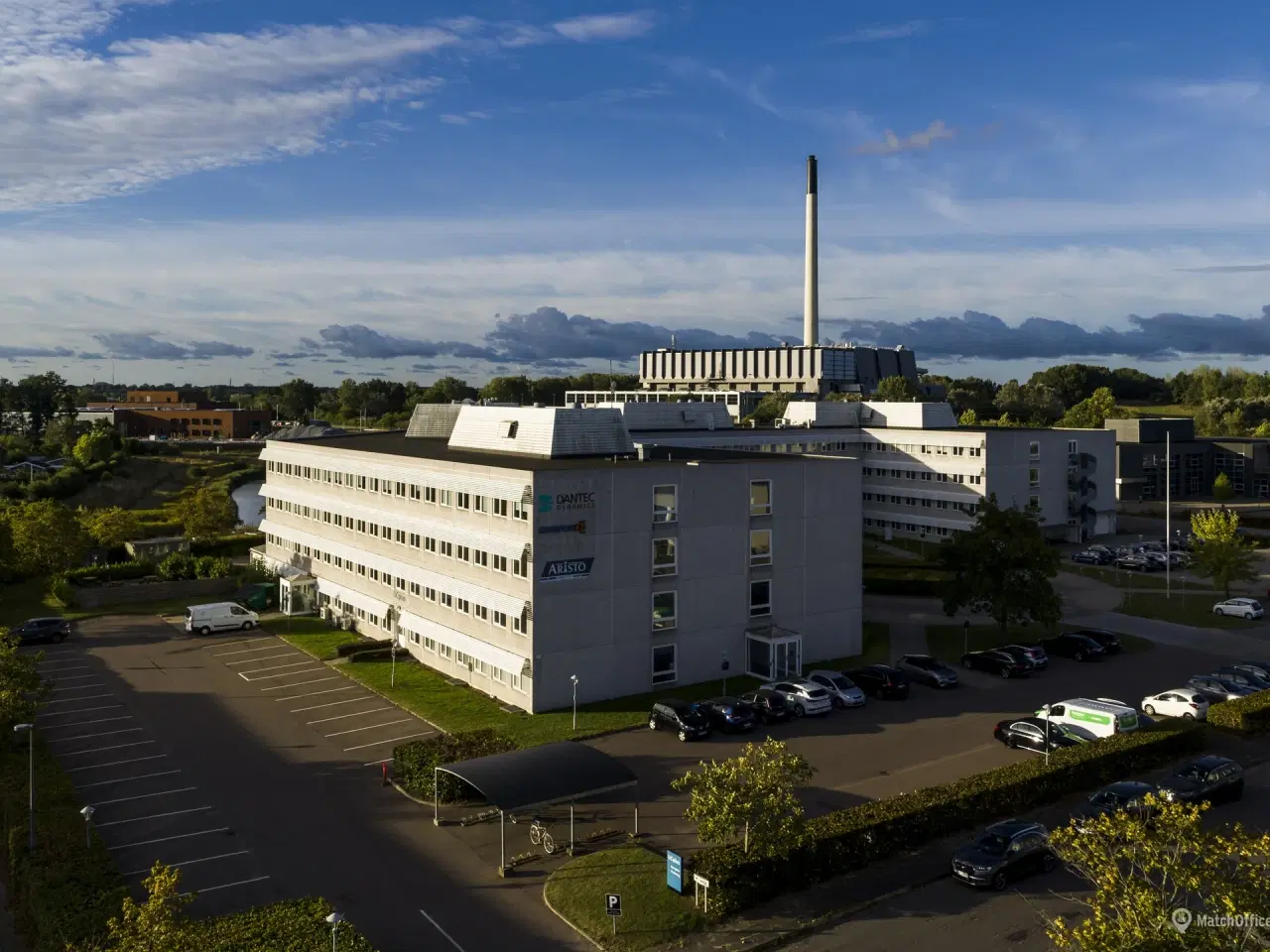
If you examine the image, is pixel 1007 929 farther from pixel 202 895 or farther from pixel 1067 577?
pixel 1067 577

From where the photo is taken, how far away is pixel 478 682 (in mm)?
42281

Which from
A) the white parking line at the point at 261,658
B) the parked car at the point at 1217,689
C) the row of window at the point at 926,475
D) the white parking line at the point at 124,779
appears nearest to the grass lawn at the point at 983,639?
the parked car at the point at 1217,689

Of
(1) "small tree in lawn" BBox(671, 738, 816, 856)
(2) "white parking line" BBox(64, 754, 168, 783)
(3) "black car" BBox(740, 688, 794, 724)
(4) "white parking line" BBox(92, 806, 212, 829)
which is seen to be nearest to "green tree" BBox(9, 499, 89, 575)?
(2) "white parking line" BBox(64, 754, 168, 783)

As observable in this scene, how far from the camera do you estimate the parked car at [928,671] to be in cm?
4247

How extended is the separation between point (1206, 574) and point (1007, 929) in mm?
43546

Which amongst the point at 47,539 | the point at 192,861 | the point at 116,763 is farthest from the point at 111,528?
the point at 192,861

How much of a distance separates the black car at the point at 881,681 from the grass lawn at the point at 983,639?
693 centimetres

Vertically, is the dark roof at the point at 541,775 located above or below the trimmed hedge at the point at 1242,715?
above

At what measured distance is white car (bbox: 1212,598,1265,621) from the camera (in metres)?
54.9

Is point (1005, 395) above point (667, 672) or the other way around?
above

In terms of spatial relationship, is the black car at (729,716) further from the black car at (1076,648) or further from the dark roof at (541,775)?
the black car at (1076,648)

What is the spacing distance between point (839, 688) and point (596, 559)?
1097cm

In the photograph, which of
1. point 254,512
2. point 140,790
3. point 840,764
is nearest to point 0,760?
point 140,790

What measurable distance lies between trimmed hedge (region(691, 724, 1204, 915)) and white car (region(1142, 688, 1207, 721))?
417 cm
